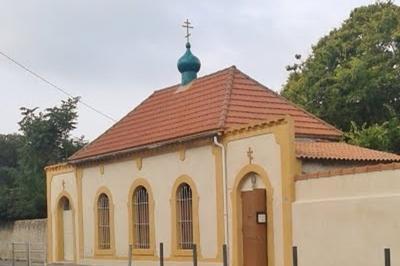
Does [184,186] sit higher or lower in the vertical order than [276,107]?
lower

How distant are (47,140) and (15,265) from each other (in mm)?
9675

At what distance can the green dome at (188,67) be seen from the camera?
87.6 feet

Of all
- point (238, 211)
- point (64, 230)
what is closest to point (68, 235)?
point (64, 230)

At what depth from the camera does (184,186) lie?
22953 mm

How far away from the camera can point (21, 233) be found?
3753 cm

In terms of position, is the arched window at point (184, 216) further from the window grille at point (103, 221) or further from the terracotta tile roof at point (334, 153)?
the window grille at point (103, 221)

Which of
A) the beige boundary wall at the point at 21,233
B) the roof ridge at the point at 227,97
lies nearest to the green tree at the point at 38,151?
the beige boundary wall at the point at 21,233

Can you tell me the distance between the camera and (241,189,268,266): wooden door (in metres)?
19.7

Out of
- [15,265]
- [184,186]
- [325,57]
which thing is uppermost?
[325,57]

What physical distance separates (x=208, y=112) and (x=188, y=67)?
4.21 metres

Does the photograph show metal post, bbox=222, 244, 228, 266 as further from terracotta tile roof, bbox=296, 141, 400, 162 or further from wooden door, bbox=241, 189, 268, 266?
terracotta tile roof, bbox=296, 141, 400, 162

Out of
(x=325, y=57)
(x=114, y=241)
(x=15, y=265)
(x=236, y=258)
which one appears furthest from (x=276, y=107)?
(x=15, y=265)

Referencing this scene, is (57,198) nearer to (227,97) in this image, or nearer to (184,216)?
(184,216)

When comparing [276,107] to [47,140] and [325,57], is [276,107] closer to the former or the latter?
[325,57]
